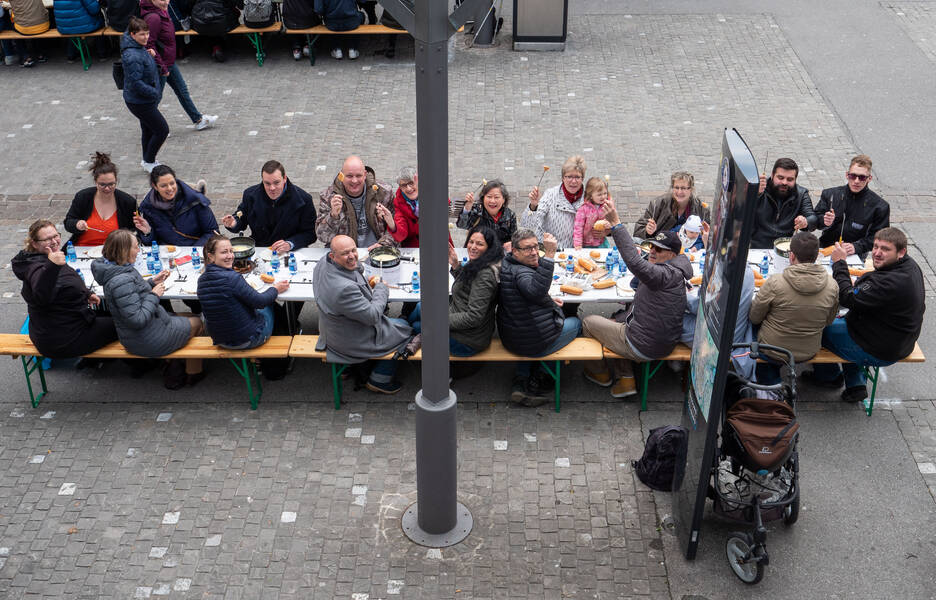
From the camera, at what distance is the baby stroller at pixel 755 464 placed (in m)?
6.13

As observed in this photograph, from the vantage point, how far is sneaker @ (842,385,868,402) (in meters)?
7.88

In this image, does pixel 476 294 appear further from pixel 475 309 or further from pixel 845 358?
pixel 845 358

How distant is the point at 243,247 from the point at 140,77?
4223mm

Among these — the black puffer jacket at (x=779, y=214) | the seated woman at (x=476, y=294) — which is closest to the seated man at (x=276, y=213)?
the seated woman at (x=476, y=294)

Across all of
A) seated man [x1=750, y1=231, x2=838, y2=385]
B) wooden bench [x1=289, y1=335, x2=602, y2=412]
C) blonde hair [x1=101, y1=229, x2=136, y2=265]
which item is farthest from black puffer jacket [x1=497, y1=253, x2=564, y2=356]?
blonde hair [x1=101, y1=229, x2=136, y2=265]

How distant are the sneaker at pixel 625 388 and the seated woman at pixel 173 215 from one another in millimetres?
4011

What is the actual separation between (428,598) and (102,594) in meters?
2.09

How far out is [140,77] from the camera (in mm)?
11539

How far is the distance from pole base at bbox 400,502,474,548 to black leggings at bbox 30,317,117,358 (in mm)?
2894

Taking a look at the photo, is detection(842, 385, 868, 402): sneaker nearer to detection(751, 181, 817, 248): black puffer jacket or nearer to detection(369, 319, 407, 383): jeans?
detection(751, 181, 817, 248): black puffer jacket

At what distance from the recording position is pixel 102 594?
629 cm

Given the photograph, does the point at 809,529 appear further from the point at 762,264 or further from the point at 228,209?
the point at 228,209

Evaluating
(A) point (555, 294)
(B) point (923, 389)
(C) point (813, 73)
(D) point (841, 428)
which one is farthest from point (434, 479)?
(C) point (813, 73)

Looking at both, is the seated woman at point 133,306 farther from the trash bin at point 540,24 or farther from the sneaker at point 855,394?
the trash bin at point 540,24
